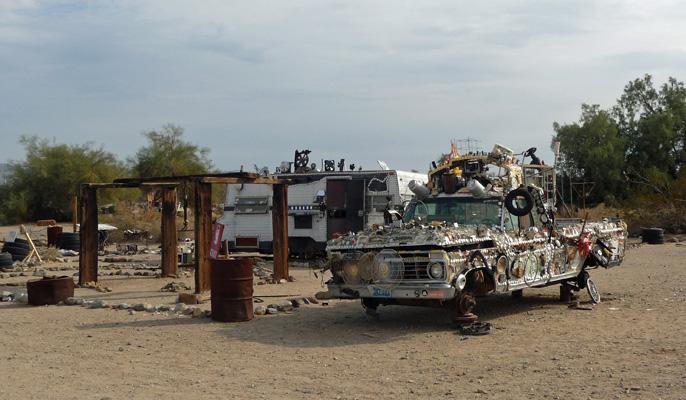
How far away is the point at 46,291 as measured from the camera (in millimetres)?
13062

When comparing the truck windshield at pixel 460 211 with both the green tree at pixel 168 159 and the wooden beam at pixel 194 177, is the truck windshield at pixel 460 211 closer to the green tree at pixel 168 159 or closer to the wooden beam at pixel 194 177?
the wooden beam at pixel 194 177

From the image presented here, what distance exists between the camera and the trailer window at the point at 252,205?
2191cm

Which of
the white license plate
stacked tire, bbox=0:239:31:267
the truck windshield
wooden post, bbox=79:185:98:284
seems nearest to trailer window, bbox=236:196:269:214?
wooden post, bbox=79:185:98:284

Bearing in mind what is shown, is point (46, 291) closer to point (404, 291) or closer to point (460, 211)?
point (404, 291)

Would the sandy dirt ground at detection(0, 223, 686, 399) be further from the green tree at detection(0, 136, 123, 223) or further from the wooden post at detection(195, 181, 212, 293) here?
the green tree at detection(0, 136, 123, 223)

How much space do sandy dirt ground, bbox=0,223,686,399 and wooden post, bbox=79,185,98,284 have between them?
3052 millimetres

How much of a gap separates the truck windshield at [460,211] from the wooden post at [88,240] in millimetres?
8144

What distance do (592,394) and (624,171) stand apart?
45.3 metres

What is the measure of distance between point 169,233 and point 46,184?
1440 inches

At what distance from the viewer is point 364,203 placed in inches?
824

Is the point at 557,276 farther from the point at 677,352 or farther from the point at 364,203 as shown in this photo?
the point at 364,203

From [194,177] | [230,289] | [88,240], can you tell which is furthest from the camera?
[88,240]

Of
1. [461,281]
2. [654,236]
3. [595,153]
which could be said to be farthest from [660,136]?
[461,281]

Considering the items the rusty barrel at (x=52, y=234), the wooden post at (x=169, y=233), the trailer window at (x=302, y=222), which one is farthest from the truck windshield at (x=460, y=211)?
the rusty barrel at (x=52, y=234)
